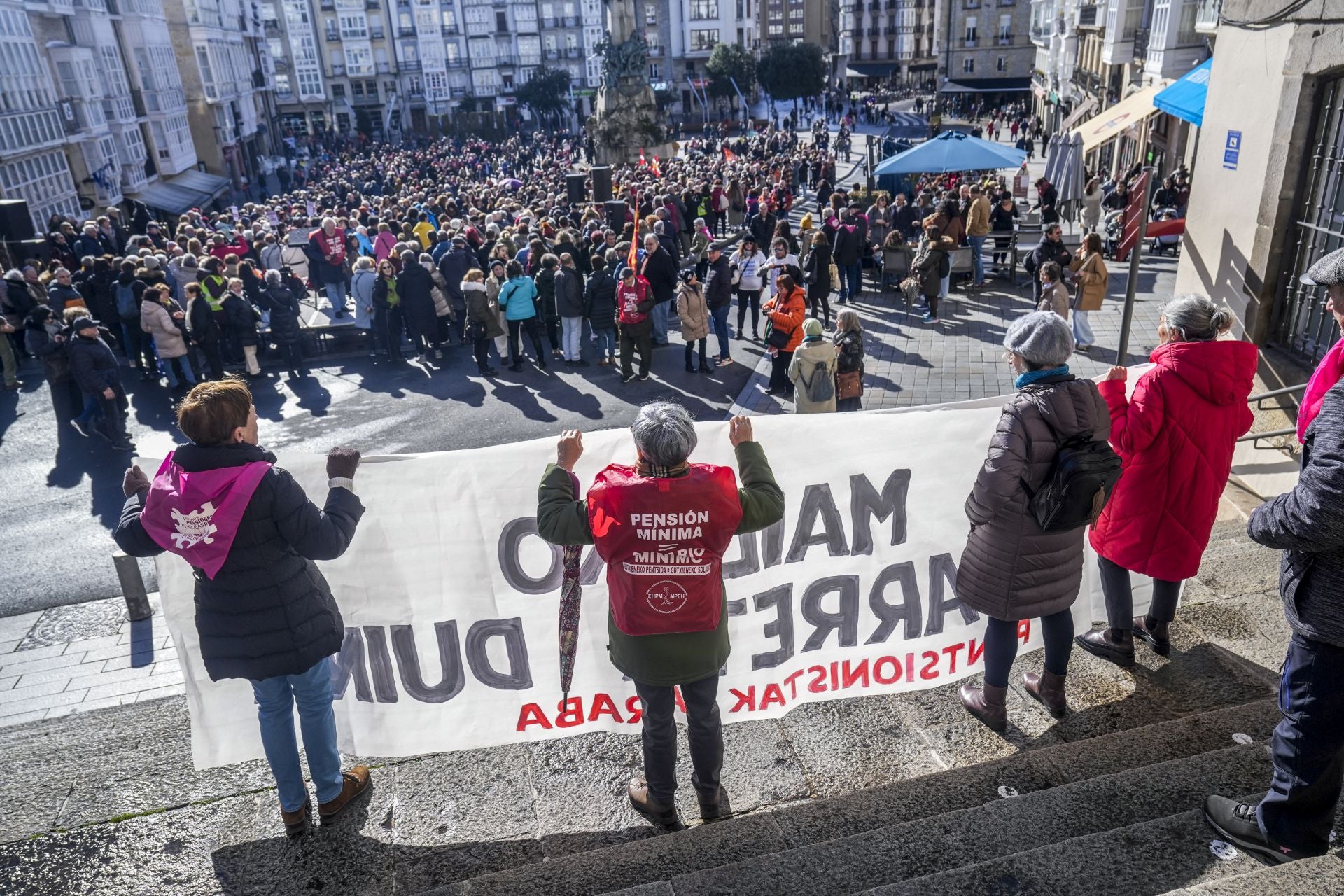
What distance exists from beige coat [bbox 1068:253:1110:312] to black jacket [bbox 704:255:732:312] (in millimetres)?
4202

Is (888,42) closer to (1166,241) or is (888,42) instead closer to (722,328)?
(1166,241)

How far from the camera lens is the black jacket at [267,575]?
292 centimetres

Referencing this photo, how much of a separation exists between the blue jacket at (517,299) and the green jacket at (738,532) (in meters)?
9.47

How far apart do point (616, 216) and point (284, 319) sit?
26.0ft

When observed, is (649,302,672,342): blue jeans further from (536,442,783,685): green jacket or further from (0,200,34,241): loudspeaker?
(0,200,34,241): loudspeaker

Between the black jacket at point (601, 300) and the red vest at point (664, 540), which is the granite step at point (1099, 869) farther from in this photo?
the black jacket at point (601, 300)

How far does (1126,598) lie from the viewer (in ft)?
12.8

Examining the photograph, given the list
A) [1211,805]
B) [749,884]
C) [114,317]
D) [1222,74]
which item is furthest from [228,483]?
[114,317]

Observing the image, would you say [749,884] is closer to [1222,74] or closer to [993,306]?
[1222,74]

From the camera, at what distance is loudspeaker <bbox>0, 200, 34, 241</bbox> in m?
17.0

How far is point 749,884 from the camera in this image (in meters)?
2.56

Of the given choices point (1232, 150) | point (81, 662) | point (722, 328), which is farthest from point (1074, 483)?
point (722, 328)

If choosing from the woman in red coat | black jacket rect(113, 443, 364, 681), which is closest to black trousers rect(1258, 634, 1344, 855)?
the woman in red coat

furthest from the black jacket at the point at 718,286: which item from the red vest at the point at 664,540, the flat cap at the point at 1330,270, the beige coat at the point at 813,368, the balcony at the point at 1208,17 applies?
the balcony at the point at 1208,17
